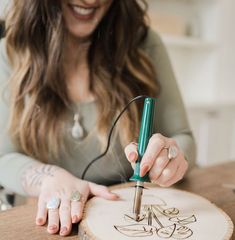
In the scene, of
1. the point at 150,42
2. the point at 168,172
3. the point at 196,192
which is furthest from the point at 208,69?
the point at 168,172

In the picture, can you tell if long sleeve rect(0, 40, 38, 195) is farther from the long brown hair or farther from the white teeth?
the white teeth

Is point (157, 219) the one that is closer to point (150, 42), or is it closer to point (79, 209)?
point (79, 209)

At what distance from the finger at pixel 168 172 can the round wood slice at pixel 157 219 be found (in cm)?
4

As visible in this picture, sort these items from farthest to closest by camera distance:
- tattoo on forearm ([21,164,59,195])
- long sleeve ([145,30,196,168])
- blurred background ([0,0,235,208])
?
blurred background ([0,0,235,208]), long sleeve ([145,30,196,168]), tattoo on forearm ([21,164,59,195])

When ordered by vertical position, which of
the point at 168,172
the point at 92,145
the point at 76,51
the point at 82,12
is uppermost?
the point at 82,12

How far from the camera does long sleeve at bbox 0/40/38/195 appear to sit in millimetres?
735

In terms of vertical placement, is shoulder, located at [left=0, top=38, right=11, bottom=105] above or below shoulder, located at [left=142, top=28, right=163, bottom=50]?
below

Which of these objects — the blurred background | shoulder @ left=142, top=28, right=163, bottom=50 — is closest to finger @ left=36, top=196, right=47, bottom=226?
shoulder @ left=142, top=28, right=163, bottom=50

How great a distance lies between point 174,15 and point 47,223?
68.3 inches

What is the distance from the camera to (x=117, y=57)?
3.10 feet

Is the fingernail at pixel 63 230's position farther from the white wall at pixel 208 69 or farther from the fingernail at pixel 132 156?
the white wall at pixel 208 69

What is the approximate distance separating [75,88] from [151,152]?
17.9 inches

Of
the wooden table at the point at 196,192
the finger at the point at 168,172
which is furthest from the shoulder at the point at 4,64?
the finger at the point at 168,172

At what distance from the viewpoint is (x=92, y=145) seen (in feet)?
2.85
